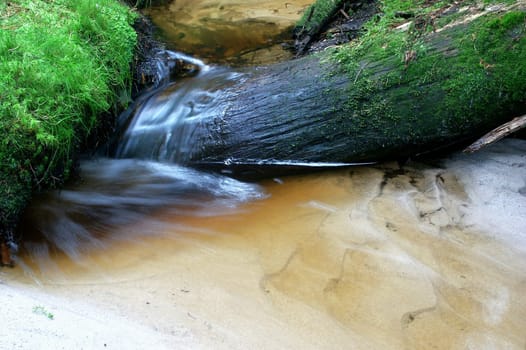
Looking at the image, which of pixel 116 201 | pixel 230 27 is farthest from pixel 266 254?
pixel 230 27

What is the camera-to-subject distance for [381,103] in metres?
3.72

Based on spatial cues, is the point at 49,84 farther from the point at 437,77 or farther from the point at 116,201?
the point at 437,77

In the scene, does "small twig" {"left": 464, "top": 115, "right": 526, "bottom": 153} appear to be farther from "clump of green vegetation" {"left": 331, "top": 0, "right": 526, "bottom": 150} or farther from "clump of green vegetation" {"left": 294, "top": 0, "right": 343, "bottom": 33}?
"clump of green vegetation" {"left": 294, "top": 0, "right": 343, "bottom": 33}

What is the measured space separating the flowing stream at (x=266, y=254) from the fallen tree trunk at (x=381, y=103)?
235mm

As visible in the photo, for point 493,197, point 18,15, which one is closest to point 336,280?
point 493,197

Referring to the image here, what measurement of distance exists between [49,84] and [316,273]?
2490 mm

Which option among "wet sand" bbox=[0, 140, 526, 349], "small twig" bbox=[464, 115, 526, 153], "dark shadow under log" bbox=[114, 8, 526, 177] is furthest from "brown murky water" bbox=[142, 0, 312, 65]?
"small twig" bbox=[464, 115, 526, 153]

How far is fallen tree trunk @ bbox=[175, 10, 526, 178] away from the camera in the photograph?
11.5ft

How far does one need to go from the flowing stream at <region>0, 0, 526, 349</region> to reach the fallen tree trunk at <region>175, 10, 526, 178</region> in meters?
0.23

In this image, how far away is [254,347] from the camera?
87.8 inches

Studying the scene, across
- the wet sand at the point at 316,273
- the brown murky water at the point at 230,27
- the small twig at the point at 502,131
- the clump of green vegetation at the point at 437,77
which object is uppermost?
the brown murky water at the point at 230,27

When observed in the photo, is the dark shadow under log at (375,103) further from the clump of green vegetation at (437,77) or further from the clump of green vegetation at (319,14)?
the clump of green vegetation at (319,14)

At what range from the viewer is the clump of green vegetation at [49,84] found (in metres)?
3.22

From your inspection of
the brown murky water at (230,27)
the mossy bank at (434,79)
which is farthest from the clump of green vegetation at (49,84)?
the mossy bank at (434,79)
